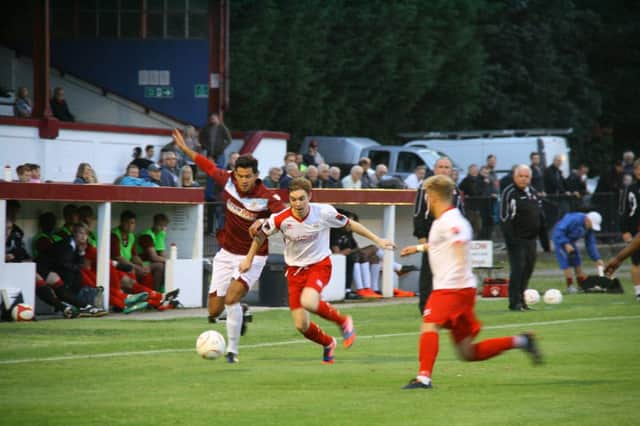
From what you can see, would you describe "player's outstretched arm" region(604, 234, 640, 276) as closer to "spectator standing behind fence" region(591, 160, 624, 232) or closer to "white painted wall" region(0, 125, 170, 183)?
"white painted wall" region(0, 125, 170, 183)

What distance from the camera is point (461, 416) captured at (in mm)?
10422

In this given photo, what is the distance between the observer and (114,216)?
24.0m

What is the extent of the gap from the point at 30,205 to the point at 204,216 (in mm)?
4260

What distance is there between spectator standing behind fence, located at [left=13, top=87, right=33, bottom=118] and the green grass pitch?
34.4 ft

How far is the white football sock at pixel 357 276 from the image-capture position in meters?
25.7

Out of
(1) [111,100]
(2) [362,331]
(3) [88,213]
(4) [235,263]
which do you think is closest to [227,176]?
(4) [235,263]

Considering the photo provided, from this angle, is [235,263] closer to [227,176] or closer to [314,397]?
[227,176]

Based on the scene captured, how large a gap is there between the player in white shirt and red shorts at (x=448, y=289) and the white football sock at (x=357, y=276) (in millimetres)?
13834

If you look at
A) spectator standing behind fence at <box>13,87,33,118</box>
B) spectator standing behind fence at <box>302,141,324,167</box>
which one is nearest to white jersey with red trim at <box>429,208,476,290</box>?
spectator standing behind fence at <box>13,87,33,118</box>

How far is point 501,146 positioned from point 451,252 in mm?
31400

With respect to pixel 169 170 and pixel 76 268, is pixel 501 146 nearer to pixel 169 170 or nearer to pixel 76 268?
pixel 169 170

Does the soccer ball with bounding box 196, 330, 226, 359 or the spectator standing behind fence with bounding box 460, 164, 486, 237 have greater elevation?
the spectator standing behind fence with bounding box 460, 164, 486, 237

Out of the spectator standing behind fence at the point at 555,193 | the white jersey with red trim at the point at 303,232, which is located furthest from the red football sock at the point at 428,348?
the spectator standing behind fence at the point at 555,193

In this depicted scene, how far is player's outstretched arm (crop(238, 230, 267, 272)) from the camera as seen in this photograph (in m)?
13.8
